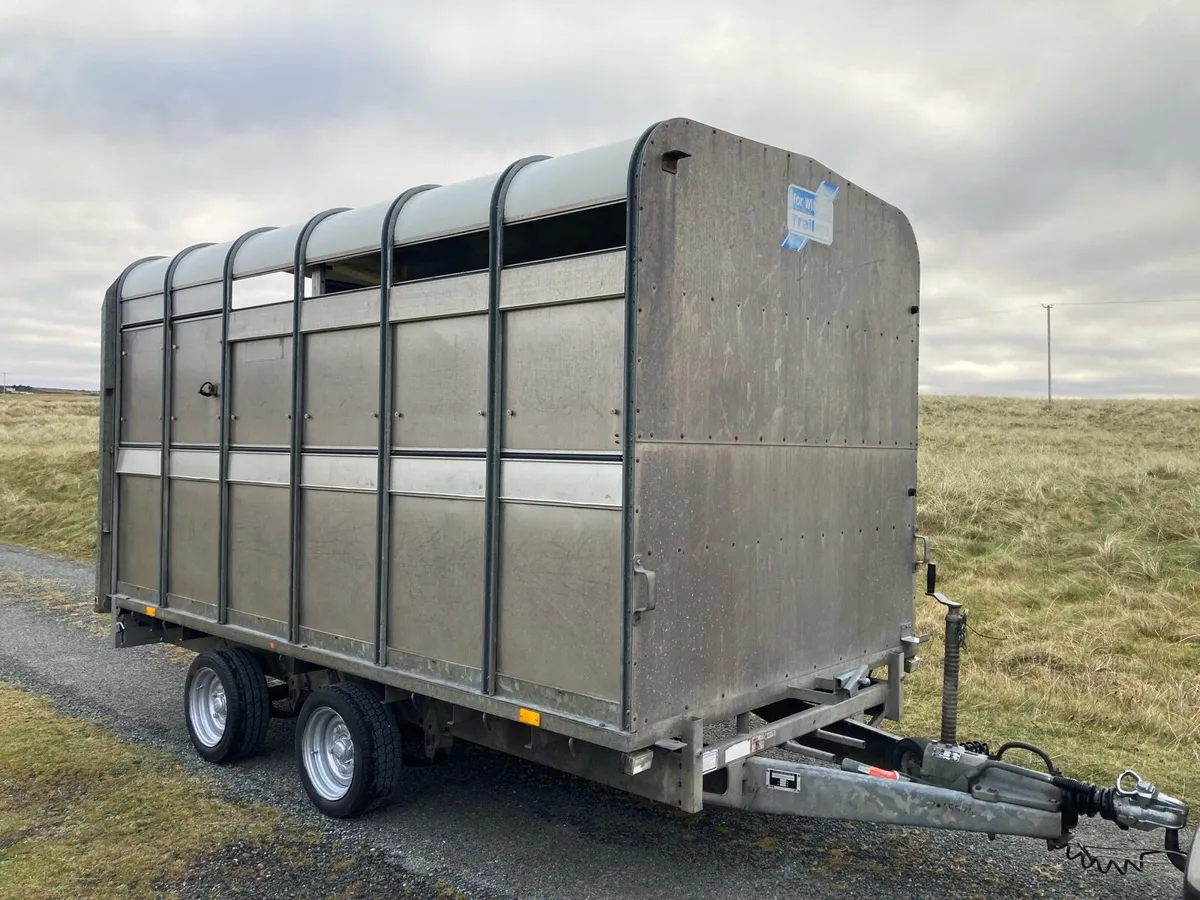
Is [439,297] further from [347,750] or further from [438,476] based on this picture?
[347,750]

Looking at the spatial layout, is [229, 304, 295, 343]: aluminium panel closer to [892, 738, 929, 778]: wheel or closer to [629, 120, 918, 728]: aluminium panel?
[629, 120, 918, 728]: aluminium panel

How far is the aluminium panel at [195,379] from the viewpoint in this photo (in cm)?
604

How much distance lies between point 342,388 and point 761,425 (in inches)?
90.1

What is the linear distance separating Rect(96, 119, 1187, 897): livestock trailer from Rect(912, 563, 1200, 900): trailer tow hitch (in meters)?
0.01

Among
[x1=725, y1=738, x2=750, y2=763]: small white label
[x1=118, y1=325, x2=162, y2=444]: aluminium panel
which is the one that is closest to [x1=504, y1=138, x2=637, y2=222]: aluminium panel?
[x1=725, y1=738, x2=750, y2=763]: small white label

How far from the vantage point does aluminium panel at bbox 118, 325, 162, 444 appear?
654cm

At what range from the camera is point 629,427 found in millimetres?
3668

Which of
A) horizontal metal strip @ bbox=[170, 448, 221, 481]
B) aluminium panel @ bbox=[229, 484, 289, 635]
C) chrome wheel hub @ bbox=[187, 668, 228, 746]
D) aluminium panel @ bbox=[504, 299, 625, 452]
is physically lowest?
chrome wheel hub @ bbox=[187, 668, 228, 746]

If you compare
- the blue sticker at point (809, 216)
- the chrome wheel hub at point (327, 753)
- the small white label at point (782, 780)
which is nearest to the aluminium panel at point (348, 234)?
the blue sticker at point (809, 216)

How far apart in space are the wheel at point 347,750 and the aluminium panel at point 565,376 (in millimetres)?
1766

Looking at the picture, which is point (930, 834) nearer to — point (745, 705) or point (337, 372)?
point (745, 705)

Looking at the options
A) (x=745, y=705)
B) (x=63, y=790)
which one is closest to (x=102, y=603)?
(x=63, y=790)

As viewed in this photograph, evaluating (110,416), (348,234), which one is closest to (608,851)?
(348,234)

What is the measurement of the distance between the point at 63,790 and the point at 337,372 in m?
2.97
